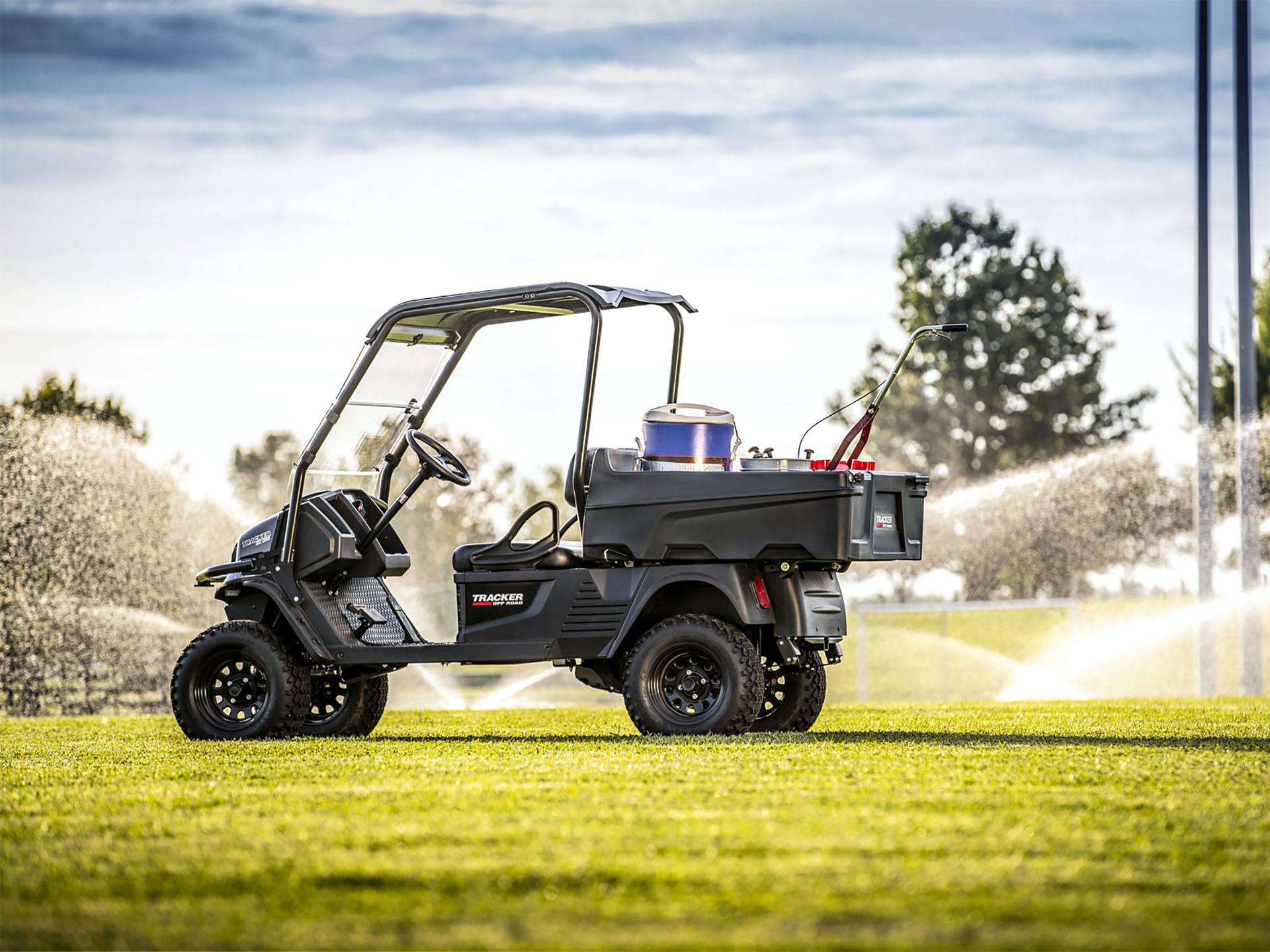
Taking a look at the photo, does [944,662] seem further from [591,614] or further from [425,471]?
[425,471]

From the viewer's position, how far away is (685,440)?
960 cm

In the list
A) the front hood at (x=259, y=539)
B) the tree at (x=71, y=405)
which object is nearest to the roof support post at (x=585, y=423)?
the front hood at (x=259, y=539)

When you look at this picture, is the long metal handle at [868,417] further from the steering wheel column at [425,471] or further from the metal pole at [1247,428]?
the metal pole at [1247,428]

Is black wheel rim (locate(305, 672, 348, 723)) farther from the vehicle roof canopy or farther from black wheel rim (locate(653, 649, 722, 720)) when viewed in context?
black wheel rim (locate(653, 649, 722, 720))

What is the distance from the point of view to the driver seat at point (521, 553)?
32.4ft

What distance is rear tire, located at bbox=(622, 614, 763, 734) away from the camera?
9.29 m

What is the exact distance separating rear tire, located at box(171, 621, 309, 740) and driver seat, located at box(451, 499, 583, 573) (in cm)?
116

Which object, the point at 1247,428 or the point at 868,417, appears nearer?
the point at 868,417

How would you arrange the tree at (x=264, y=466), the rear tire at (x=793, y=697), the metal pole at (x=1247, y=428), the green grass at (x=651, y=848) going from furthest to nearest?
the tree at (x=264, y=466)
the metal pole at (x=1247, y=428)
the rear tire at (x=793, y=697)
the green grass at (x=651, y=848)

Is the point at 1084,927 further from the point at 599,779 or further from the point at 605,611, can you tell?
the point at 605,611

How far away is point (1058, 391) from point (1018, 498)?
3156mm

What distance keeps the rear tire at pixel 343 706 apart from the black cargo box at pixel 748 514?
6.55 ft

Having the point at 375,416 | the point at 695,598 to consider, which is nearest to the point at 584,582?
the point at 695,598

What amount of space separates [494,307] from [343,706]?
2.58 metres
